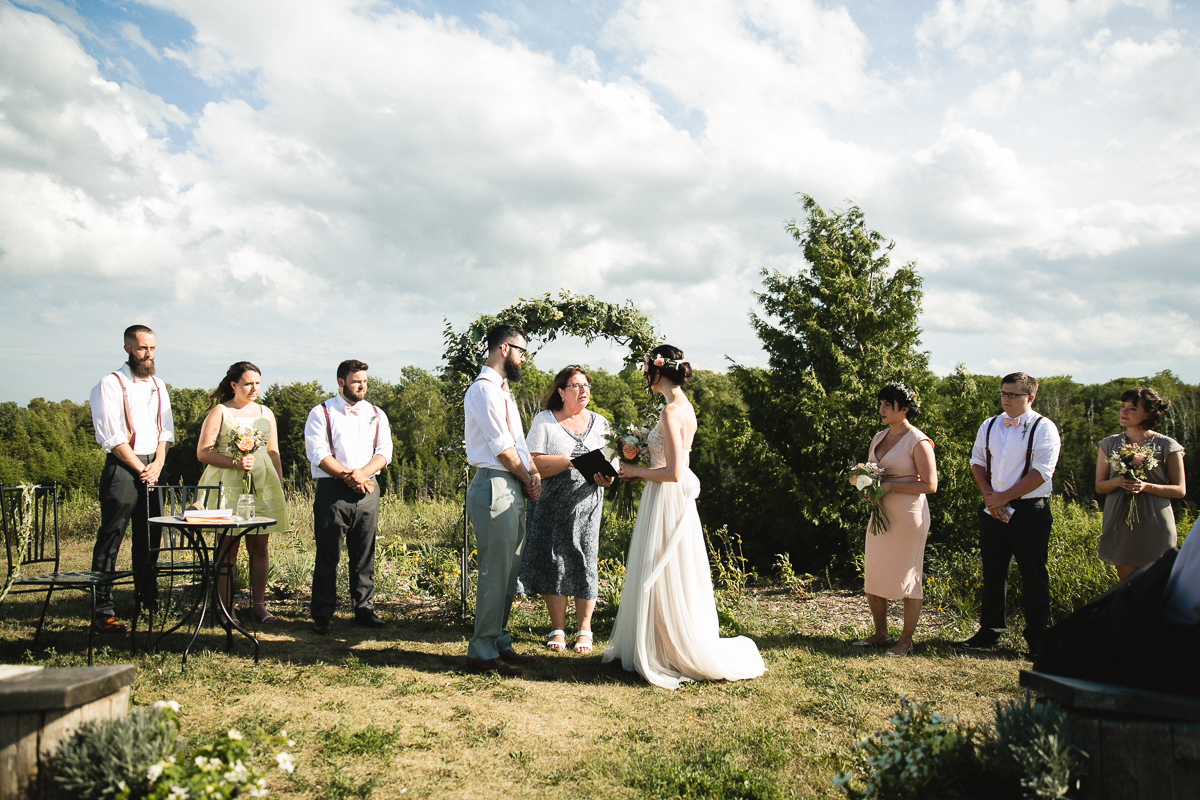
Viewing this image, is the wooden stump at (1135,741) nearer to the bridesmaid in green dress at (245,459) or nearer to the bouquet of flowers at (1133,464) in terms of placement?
the bouquet of flowers at (1133,464)

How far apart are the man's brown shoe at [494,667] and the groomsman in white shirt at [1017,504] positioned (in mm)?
3526

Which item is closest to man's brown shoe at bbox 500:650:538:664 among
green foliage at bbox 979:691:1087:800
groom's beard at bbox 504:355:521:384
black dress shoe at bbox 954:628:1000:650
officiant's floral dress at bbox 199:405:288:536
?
groom's beard at bbox 504:355:521:384

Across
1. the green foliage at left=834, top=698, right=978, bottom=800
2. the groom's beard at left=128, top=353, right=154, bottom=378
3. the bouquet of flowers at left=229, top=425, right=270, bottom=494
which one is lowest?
the green foliage at left=834, top=698, right=978, bottom=800

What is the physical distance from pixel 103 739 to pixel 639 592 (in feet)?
10.0

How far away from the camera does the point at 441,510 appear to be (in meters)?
11.4

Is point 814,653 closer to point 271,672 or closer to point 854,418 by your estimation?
point 271,672

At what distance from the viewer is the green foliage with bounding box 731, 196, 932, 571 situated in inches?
376

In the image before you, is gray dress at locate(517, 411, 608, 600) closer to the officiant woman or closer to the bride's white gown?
the officiant woman

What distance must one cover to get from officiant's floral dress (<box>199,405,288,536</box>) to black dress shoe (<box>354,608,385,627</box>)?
3.16 ft

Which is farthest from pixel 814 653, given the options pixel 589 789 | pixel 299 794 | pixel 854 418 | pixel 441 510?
pixel 441 510

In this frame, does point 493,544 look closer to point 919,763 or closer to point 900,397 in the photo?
point 919,763

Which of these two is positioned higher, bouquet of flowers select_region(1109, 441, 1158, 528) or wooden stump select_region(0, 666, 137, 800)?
bouquet of flowers select_region(1109, 441, 1158, 528)

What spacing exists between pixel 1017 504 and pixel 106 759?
5.63m

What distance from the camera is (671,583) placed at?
4633 mm
